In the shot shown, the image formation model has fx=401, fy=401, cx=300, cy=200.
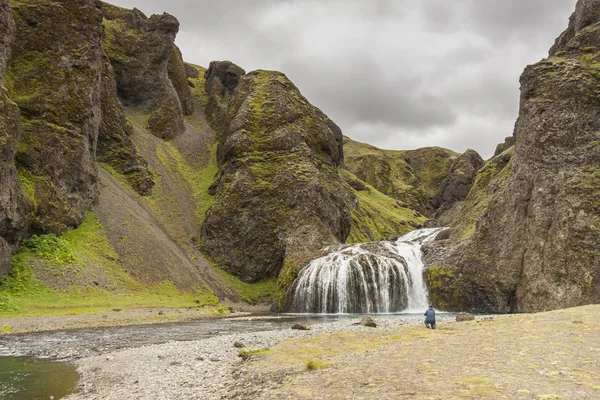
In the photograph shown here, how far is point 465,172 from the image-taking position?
150m

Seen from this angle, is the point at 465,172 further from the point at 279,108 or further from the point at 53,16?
the point at 53,16

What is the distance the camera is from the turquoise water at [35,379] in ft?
46.7

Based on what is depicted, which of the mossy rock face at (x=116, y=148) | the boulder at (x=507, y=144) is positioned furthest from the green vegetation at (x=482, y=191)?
the mossy rock face at (x=116, y=148)

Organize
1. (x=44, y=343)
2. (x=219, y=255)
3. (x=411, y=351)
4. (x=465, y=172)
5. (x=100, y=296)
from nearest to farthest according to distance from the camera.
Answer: (x=411, y=351) → (x=44, y=343) → (x=100, y=296) → (x=219, y=255) → (x=465, y=172)

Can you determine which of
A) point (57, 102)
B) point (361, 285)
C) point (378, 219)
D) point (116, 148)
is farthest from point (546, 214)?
point (378, 219)

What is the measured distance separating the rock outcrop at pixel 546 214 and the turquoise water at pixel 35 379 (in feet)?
141

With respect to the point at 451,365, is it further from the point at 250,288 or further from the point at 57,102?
the point at 57,102

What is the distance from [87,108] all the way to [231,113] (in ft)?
142

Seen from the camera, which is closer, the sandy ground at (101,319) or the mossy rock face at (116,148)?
the sandy ground at (101,319)

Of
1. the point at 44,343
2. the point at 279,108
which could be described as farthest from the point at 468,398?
the point at 279,108

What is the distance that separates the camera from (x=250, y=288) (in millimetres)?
71000

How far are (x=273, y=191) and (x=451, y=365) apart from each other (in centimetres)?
6761

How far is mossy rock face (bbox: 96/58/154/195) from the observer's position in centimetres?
8000

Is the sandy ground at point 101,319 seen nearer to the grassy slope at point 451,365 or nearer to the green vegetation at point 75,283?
the green vegetation at point 75,283
